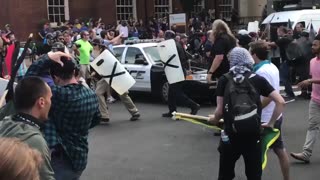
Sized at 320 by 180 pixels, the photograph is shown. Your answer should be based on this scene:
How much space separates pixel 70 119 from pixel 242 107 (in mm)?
1567

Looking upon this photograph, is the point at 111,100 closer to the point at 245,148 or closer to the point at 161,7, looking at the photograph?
the point at 245,148

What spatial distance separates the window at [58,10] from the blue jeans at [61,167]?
2577 cm

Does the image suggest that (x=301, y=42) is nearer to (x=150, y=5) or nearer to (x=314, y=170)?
(x=314, y=170)

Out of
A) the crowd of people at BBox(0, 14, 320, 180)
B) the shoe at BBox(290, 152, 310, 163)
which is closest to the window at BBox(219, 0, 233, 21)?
the shoe at BBox(290, 152, 310, 163)

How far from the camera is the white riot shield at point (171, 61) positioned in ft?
37.4

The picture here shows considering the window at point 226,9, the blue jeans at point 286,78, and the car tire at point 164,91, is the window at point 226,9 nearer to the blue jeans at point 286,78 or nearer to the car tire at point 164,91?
the blue jeans at point 286,78

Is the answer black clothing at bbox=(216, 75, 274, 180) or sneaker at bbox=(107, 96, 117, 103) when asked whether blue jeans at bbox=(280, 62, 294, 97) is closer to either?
sneaker at bbox=(107, 96, 117, 103)

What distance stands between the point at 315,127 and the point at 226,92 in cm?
253

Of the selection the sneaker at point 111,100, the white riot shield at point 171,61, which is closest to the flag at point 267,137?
the white riot shield at point 171,61

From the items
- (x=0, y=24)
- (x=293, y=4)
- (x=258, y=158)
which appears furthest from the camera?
(x=0, y=24)

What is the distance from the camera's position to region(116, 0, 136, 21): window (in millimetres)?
32472

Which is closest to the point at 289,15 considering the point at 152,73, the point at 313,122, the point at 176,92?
the point at 152,73

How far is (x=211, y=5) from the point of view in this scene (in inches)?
1513

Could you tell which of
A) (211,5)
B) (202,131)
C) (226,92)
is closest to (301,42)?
(202,131)
